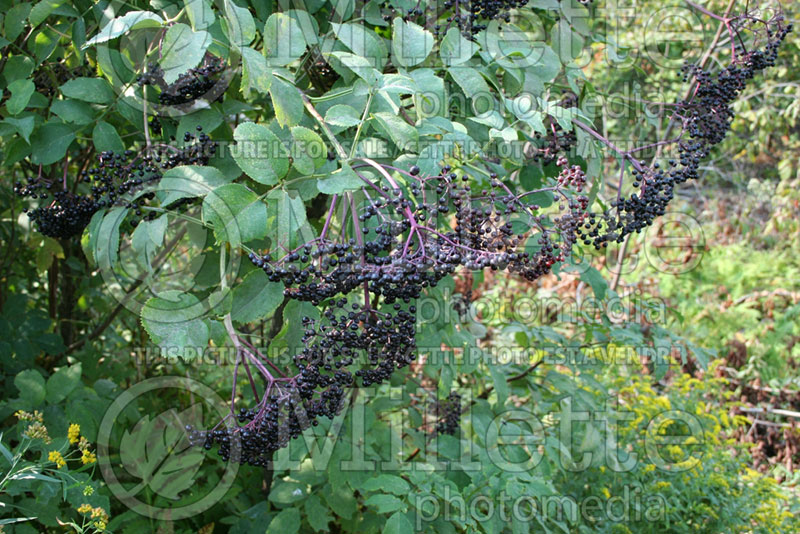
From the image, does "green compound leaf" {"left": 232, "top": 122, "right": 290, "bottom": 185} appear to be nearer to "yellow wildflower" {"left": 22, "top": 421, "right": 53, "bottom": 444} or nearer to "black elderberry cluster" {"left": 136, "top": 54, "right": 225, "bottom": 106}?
"black elderberry cluster" {"left": 136, "top": 54, "right": 225, "bottom": 106}

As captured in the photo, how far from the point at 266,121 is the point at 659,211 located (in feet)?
4.59

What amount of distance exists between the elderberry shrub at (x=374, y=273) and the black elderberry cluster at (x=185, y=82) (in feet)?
1.75

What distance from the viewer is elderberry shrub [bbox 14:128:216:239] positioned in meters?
1.65

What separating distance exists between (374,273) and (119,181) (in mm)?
913

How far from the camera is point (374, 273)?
1169 millimetres

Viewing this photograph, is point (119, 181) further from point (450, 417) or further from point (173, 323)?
point (450, 417)

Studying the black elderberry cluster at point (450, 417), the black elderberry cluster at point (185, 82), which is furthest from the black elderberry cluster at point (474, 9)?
the black elderberry cluster at point (450, 417)

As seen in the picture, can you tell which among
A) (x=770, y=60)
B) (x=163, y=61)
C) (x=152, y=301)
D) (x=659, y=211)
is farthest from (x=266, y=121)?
(x=770, y=60)

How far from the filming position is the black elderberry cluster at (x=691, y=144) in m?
1.65

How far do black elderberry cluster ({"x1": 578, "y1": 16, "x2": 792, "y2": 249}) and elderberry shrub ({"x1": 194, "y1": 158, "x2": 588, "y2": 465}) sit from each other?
21 cm

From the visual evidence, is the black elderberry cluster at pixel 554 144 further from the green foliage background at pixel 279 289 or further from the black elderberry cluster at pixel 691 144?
the black elderberry cluster at pixel 691 144

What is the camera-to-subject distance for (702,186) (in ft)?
26.3

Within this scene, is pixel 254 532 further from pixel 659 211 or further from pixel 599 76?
pixel 599 76

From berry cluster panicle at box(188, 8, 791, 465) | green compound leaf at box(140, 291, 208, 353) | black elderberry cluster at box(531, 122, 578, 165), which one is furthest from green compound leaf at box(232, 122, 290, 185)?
black elderberry cluster at box(531, 122, 578, 165)
